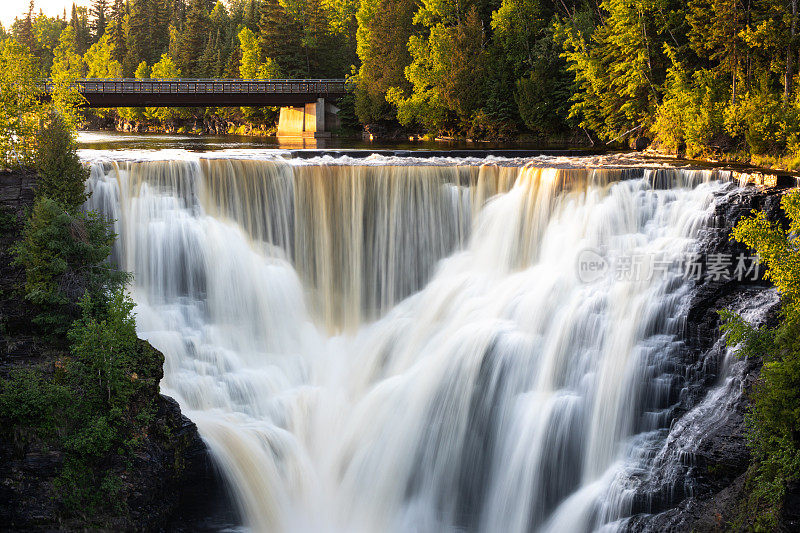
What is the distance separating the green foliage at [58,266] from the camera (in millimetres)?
15484

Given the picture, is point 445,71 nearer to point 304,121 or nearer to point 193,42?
point 304,121

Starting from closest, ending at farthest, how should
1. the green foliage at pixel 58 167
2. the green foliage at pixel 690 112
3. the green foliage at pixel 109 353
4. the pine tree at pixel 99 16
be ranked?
the green foliage at pixel 109 353, the green foliage at pixel 58 167, the green foliage at pixel 690 112, the pine tree at pixel 99 16

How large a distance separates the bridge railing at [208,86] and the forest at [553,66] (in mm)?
2923

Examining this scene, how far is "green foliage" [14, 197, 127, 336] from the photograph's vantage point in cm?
1548

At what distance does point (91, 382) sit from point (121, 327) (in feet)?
3.71

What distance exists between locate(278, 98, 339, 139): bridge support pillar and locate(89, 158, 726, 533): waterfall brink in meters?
38.2

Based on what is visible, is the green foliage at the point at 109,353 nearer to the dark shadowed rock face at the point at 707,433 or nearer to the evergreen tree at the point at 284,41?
the dark shadowed rock face at the point at 707,433

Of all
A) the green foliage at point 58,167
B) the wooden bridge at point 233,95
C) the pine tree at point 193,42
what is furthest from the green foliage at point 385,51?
the pine tree at point 193,42

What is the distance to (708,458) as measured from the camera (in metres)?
13.2

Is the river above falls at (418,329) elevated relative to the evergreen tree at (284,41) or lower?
lower

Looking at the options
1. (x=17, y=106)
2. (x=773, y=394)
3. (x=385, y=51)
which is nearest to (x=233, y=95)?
(x=385, y=51)

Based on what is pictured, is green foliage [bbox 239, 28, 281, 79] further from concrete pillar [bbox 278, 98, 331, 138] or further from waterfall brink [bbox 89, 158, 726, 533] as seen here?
waterfall brink [bbox 89, 158, 726, 533]

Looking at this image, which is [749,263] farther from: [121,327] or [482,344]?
[121,327]

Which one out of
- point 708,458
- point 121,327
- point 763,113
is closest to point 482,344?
point 708,458
